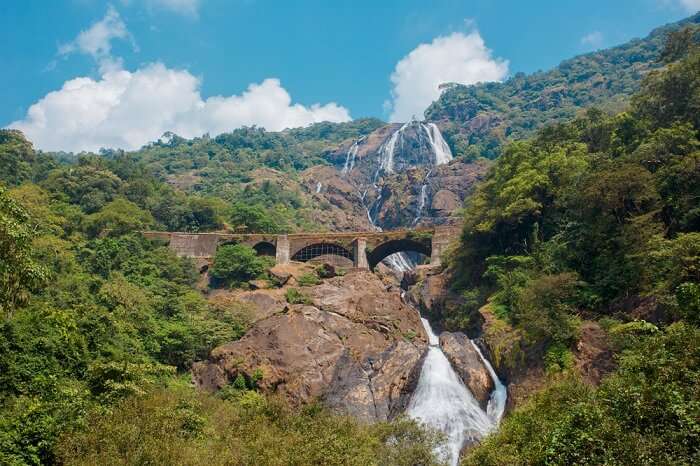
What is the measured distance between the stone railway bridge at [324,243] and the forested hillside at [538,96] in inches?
2278

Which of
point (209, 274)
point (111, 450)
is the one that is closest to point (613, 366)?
point (111, 450)

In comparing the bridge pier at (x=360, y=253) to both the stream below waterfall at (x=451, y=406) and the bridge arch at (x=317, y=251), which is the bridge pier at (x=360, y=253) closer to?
the bridge arch at (x=317, y=251)

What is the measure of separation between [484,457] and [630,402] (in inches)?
203

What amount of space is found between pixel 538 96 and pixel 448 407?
13833 centimetres

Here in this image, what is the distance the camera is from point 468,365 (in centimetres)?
3016

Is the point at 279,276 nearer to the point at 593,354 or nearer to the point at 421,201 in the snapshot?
the point at 593,354

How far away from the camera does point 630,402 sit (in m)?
13.4

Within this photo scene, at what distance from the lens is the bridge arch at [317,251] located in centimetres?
5544

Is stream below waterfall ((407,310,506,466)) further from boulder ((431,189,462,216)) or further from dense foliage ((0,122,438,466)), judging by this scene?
boulder ((431,189,462,216))

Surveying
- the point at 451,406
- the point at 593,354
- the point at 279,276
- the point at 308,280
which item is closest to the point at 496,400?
the point at 451,406

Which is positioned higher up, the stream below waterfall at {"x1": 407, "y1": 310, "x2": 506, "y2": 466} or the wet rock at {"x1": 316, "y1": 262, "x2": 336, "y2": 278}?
the wet rock at {"x1": 316, "y1": 262, "x2": 336, "y2": 278}

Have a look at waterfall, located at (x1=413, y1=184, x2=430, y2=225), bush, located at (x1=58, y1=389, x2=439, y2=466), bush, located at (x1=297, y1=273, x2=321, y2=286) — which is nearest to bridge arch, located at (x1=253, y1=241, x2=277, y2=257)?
bush, located at (x1=297, y1=273, x2=321, y2=286)

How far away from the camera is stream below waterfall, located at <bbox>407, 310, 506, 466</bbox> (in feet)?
83.3

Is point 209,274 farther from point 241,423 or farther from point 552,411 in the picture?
point 552,411
